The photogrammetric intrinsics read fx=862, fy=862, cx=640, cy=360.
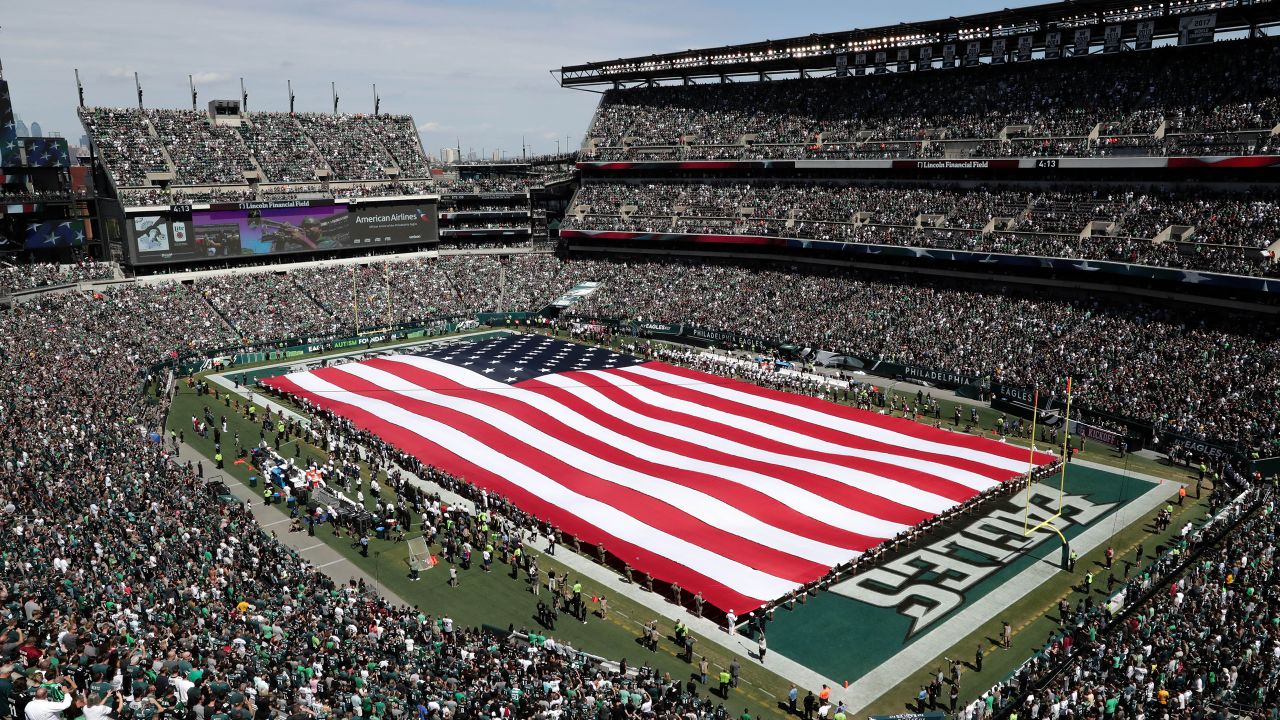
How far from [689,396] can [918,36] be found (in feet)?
107

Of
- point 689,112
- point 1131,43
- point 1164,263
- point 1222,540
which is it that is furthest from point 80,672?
point 689,112

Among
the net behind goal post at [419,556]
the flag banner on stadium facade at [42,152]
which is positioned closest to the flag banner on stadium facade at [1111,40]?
the net behind goal post at [419,556]

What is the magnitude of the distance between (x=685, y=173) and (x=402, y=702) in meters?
57.4

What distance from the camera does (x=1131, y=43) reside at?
165 feet

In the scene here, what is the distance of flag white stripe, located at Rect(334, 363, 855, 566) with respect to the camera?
26203 millimetres

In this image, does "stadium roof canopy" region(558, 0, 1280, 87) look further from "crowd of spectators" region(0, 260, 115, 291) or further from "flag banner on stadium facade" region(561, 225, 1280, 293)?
"crowd of spectators" region(0, 260, 115, 291)

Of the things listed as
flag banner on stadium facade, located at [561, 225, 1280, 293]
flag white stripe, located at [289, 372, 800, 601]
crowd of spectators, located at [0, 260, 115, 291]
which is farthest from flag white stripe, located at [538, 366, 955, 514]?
crowd of spectators, located at [0, 260, 115, 291]

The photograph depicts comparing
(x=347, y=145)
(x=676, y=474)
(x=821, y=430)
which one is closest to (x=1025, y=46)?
(x=821, y=430)

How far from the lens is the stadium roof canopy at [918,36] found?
46031 mm

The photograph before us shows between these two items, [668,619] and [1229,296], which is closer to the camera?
[668,619]

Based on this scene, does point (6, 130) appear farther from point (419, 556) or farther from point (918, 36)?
point (918, 36)

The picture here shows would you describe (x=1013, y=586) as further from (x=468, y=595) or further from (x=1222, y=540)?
(x=468, y=595)

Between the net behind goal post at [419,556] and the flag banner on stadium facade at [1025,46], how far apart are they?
156 ft

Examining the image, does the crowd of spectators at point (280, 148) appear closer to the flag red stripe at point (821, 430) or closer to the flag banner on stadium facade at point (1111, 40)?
the flag red stripe at point (821, 430)
